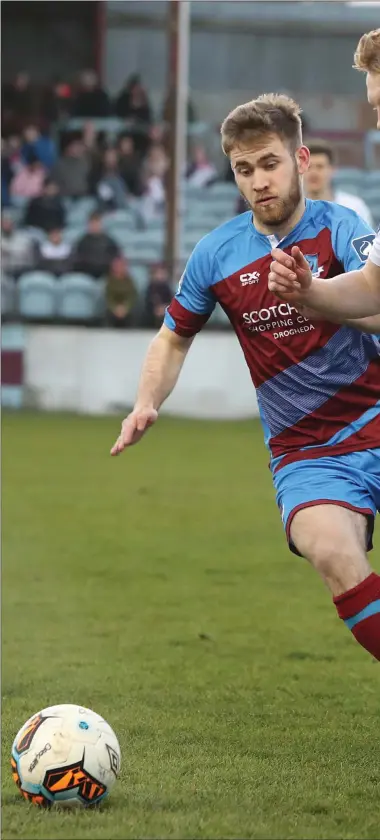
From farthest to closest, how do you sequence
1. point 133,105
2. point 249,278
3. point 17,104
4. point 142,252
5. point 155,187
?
point 17,104 < point 133,105 < point 155,187 < point 142,252 < point 249,278

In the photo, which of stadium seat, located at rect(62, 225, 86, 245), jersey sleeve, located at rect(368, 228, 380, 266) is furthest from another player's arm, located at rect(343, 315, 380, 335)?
stadium seat, located at rect(62, 225, 86, 245)

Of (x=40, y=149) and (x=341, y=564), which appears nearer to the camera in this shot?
(x=341, y=564)

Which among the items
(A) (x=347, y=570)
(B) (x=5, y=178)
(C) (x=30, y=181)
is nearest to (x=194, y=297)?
(A) (x=347, y=570)

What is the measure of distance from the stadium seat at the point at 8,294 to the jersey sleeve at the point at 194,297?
12685 millimetres

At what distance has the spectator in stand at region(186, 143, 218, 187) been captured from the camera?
2067 centimetres

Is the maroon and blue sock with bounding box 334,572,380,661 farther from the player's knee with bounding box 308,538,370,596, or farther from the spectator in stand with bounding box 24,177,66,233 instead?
the spectator in stand with bounding box 24,177,66,233

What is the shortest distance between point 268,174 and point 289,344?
22.5 inches

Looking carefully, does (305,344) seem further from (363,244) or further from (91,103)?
(91,103)

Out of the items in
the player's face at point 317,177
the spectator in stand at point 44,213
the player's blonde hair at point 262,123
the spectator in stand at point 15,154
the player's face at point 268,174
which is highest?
the player's blonde hair at point 262,123

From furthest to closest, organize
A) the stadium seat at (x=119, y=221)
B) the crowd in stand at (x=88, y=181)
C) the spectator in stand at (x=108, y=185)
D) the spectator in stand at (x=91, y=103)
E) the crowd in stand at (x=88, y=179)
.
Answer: the spectator in stand at (x=91, y=103) → the spectator in stand at (x=108, y=185) → the stadium seat at (x=119, y=221) → the crowd in stand at (x=88, y=179) → the crowd in stand at (x=88, y=181)

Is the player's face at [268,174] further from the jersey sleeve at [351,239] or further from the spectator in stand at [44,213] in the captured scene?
the spectator in stand at [44,213]

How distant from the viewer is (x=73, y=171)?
66.8ft

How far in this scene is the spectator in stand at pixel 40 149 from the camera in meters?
21.2

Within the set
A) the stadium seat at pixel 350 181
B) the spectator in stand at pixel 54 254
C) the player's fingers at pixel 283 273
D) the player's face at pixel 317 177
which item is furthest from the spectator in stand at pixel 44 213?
the player's fingers at pixel 283 273
